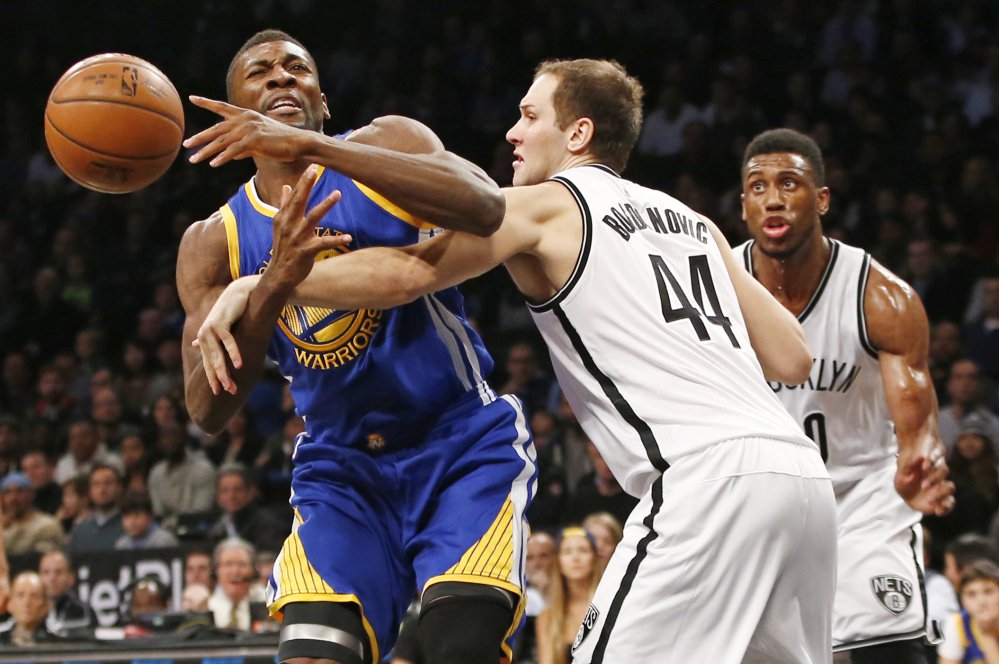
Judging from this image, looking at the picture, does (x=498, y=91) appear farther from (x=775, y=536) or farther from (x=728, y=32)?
(x=775, y=536)

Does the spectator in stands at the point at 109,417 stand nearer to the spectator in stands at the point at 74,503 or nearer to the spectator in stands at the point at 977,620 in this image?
the spectator in stands at the point at 74,503

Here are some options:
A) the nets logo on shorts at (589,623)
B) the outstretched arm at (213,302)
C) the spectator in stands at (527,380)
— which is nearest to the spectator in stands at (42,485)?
the spectator in stands at (527,380)

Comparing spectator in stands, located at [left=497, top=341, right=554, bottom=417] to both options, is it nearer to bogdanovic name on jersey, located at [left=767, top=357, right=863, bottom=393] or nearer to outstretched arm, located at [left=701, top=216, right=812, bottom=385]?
bogdanovic name on jersey, located at [left=767, top=357, right=863, bottom=393]

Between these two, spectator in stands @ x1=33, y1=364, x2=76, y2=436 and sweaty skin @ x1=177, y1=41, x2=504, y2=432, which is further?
spectator in stands @ x1=33, y1=364, x2=76, y2=436

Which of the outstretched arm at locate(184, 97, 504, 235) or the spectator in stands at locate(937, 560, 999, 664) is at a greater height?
the outstretched arm at locate(184, 97, 504, 235)

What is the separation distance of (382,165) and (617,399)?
33.0 inches

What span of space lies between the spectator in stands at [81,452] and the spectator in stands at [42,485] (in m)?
0.16

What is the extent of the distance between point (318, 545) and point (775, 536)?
1.24 meters

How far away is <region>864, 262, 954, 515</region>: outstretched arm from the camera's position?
4625mm

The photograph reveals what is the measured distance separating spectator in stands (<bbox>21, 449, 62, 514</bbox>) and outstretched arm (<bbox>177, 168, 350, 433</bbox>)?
24.4 feet

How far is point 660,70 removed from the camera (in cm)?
1315

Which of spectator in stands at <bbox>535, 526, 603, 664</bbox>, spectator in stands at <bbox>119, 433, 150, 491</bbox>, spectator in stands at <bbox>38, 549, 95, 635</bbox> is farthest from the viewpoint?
spectator in stands at <bbox>119, 433, 150, 491</bbox>

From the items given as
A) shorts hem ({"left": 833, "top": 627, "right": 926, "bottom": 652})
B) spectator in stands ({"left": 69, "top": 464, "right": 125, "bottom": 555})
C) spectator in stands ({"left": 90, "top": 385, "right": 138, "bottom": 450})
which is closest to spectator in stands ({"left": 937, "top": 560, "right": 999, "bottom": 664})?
shorts hem ({"left": 833, "top": 627, "right": 926, "bottom": 652})

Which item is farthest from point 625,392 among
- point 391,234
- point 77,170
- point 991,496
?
point 991,496
